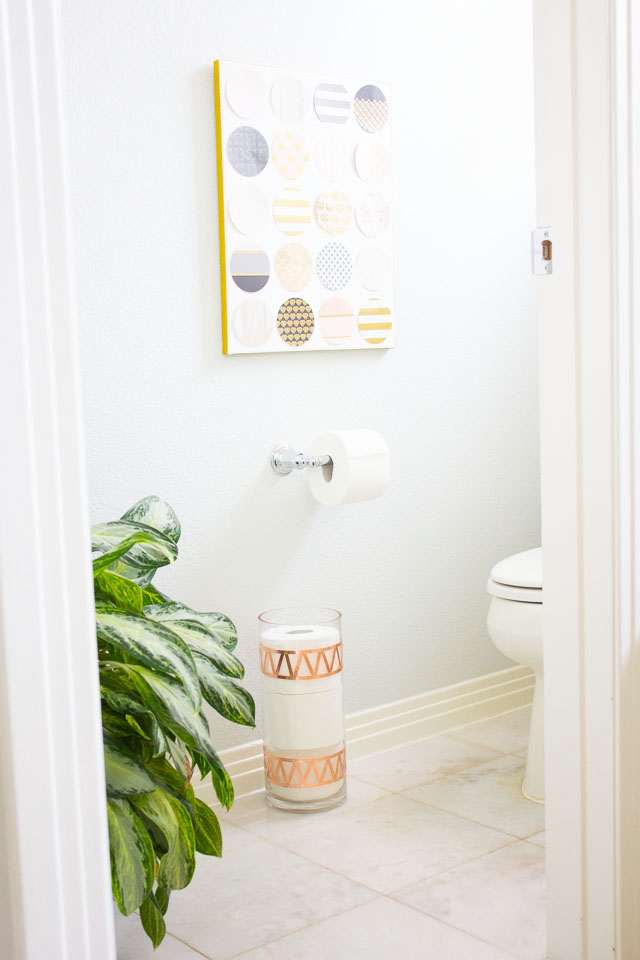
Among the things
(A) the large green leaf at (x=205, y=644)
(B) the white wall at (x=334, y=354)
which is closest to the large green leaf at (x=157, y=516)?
(A) the large green leaf at (x=205, y=644)

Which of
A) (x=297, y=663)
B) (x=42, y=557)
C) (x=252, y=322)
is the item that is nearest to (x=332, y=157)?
(x=252, y=322)

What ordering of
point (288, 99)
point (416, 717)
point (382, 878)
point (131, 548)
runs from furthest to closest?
point (416, 717)
point (288, 99)
point (382, 878)
point (131, 548)

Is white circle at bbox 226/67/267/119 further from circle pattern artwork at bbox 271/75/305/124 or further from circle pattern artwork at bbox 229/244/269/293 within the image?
circle pattern artwork at bbox 229/244/269/293

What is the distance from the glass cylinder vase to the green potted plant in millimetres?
542

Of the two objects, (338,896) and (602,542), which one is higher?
(602,542)

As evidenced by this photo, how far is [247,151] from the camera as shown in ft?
7.66

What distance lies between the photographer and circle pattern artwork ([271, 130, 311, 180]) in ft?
7.84

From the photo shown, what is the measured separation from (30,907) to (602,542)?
94 centimetres

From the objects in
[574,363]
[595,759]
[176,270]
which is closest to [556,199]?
[574,363]

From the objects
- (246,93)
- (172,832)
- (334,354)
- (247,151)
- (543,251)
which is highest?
(246,93)

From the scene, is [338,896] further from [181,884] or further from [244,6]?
[244,6]

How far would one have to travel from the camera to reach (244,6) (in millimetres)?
2332

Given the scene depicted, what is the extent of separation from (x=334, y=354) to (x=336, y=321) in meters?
0.08

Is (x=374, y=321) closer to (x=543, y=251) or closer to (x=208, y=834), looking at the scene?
(x=543, y=251)
